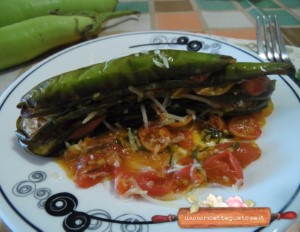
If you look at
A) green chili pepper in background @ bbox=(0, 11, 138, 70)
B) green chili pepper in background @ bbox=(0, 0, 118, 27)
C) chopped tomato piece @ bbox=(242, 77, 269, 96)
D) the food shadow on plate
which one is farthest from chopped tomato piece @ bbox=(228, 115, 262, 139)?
green chili pepper in background @ bbox=(0, 0, 118, 27)

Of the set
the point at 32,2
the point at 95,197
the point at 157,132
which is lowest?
the point at 95,197

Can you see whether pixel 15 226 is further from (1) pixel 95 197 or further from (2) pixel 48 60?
(2) pixel 48 60

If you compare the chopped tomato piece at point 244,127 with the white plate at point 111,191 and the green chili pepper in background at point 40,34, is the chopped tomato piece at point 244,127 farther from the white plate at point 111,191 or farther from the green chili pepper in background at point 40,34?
the green chili pepper in background at point 40,34

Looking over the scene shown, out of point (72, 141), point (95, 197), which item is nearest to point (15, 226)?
point (95, 197)

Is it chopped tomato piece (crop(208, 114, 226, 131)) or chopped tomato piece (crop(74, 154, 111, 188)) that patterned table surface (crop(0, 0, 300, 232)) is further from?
chopped tomato piece (crop(74, 154, 111, 188))

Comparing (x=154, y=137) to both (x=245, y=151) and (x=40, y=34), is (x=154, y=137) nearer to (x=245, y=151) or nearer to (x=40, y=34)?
(x=245, y=151)

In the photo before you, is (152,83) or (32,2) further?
(32,2)
